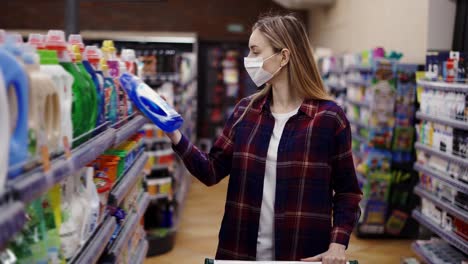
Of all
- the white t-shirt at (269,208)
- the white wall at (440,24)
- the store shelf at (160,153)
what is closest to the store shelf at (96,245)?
the white t-shirt at (269,208)

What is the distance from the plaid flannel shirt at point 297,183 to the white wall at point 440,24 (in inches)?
178

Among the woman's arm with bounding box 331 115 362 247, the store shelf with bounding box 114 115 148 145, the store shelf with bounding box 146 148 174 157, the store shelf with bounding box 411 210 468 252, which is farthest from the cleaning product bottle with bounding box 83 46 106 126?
the store shelf with bounding box 146 148 174 157

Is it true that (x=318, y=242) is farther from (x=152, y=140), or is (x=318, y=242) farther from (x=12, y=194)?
(x=152, y=140)

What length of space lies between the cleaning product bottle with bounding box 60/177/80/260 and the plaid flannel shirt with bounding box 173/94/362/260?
2.04 ft

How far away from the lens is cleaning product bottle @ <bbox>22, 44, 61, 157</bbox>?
4.88 ft

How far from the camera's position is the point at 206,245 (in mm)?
6820

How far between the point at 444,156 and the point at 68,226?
3.70 meters

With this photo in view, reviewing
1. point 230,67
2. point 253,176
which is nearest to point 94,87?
point 253,176

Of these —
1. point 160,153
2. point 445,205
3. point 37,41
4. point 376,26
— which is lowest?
point 445,205

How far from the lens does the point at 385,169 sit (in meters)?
7.11

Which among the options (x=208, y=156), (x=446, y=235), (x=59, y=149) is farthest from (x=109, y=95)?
(x=446, y=235)

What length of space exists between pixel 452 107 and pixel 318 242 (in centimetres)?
279

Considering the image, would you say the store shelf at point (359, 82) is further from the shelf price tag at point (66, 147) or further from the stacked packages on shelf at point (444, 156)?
the shelf price tag at point (66, 147)

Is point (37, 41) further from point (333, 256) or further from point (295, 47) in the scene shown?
point (333, 256)
